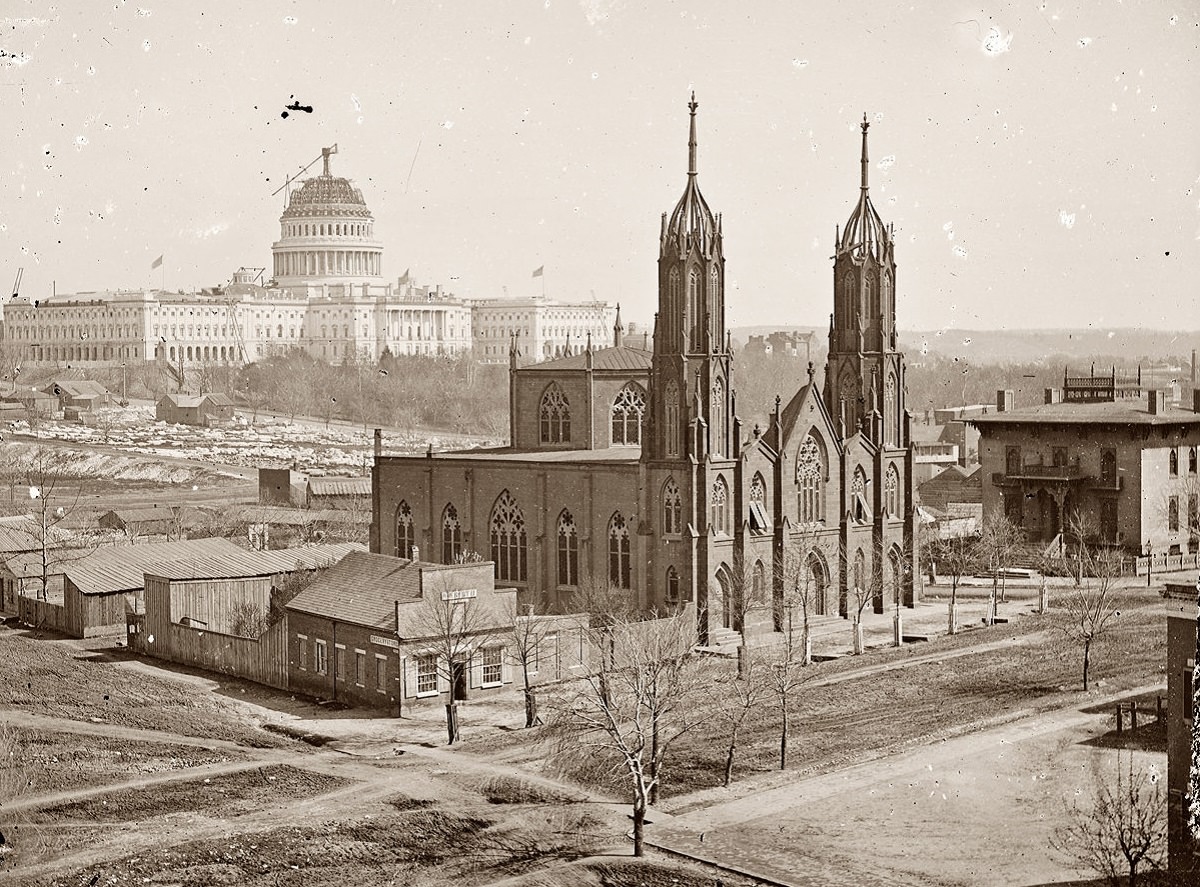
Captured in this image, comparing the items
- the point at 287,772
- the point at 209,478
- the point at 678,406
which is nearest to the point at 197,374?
the point at 209,478

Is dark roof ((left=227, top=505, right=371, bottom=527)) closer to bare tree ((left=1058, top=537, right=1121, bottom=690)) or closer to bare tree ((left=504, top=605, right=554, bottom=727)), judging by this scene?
bare tree ((left=504, top=605, right=554, bottom=727))

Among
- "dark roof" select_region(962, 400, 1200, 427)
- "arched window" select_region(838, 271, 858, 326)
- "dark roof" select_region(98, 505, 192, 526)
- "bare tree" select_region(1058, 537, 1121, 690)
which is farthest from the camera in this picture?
"dark roof" select_region(98, 505, 192, 526)

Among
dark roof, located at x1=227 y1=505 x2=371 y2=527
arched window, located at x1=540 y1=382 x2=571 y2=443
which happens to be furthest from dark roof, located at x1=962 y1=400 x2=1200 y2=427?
dark roof, located at x1=227 y1=505 x2=371 y2=527

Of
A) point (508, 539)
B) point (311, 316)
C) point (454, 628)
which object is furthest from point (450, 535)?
point (311, 316)

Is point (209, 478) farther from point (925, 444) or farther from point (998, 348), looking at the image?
point (998, 348)

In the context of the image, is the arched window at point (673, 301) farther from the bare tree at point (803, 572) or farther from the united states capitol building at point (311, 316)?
the united states capitol building at point (311, 316)

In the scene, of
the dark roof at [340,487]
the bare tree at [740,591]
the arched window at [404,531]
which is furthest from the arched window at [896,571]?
the dark roof at [340,487]

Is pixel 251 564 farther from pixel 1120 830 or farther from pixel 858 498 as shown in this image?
pixel 1120 830
